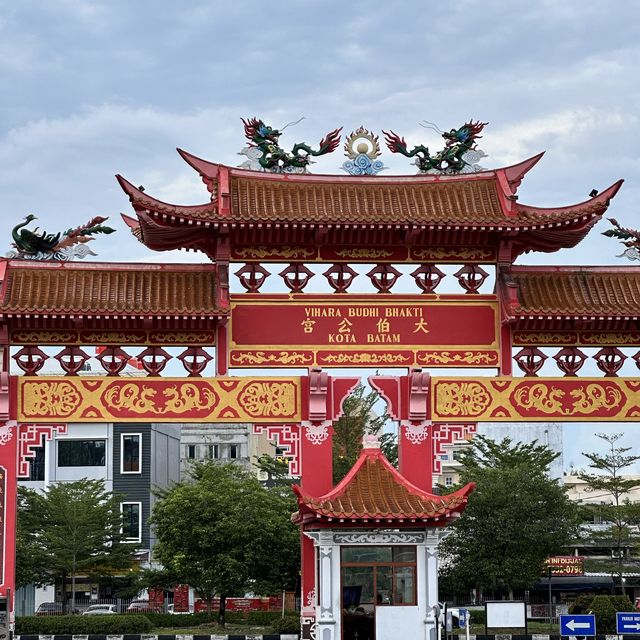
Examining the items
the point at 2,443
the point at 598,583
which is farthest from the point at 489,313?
the point at 598,583

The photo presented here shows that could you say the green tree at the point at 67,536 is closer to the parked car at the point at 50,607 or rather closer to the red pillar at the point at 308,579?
the parked car at the point at 50,607

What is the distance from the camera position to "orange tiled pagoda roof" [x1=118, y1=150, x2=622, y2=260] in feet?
64.7

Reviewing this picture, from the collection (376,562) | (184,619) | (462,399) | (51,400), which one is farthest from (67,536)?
(376,562)

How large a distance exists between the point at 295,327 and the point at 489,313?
343 cm

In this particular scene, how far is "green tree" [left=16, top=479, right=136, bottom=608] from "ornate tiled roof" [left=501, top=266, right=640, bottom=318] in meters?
20.6

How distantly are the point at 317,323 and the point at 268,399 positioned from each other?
158 cm

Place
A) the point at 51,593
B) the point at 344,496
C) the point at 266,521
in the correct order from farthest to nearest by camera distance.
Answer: the point at 51,593 < the point at 266,521 < the point at 344,496

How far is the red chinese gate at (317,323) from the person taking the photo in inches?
778

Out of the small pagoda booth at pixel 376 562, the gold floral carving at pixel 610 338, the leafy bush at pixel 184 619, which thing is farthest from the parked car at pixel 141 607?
the gold floral carving at pixel 610 338

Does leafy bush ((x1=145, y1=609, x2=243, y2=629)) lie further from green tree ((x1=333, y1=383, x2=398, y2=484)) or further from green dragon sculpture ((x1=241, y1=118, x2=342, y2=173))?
green dragon sculpture ((x1=241, y1=118, x2=342, y2=173))

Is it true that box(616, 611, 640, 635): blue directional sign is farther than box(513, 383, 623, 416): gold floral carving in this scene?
No

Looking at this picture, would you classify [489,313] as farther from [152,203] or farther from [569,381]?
[152,203]

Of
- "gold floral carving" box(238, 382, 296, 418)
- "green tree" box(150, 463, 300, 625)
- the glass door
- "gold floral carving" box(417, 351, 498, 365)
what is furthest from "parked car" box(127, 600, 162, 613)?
the glass door

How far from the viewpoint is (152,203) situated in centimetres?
1962
